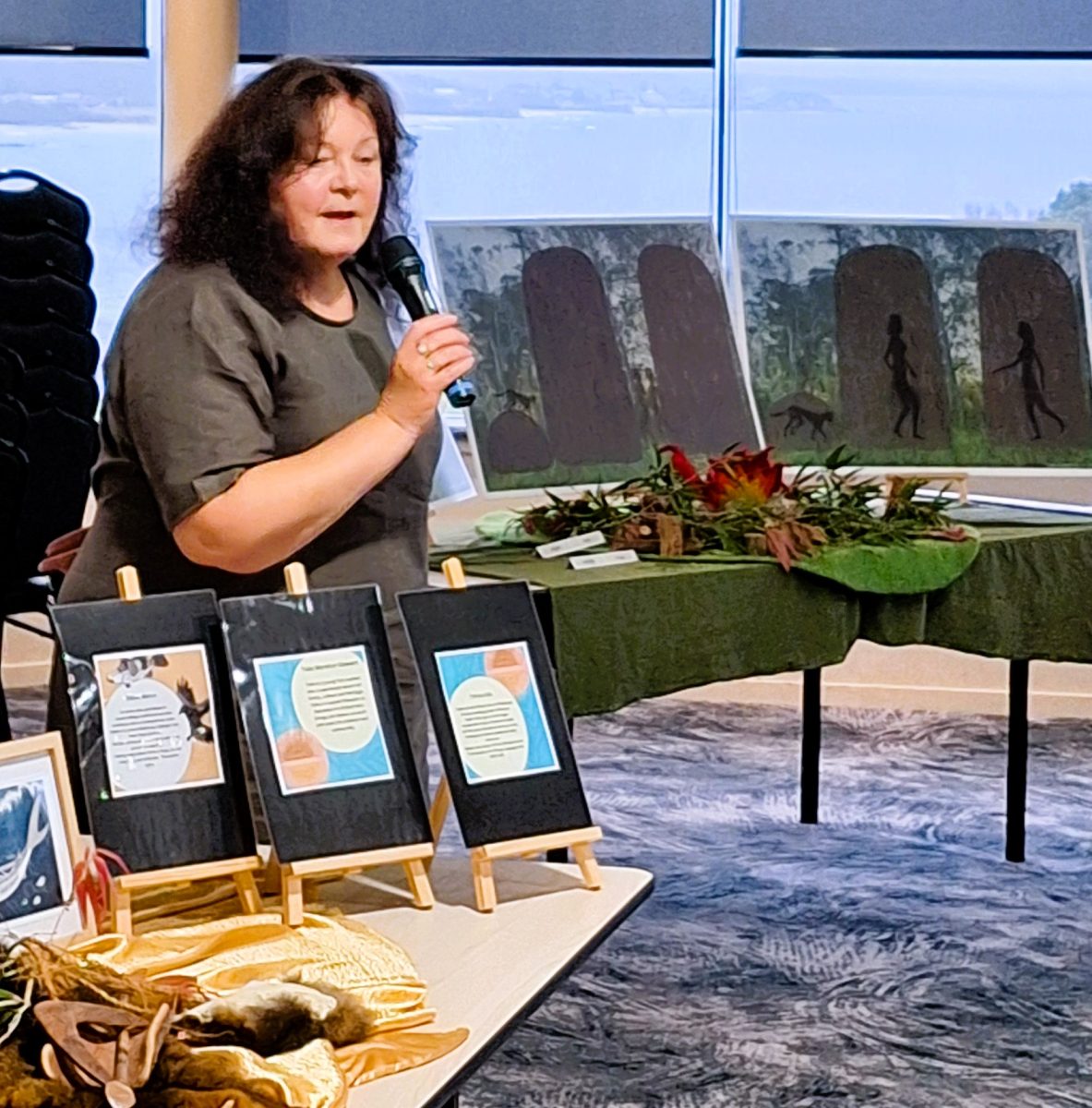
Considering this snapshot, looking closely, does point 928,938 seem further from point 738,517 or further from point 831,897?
point 738,517

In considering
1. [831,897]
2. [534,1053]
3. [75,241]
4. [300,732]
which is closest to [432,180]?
[75,241]

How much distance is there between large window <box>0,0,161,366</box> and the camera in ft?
18.6

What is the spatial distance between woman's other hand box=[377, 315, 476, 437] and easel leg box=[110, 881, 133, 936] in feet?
1.59

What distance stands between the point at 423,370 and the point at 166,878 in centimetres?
52

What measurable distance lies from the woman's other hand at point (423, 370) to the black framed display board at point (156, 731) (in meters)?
0.30

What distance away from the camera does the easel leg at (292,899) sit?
4.88 ft

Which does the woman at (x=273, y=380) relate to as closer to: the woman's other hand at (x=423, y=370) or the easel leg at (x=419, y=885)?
the woman's other hand at (x=423, y=370)

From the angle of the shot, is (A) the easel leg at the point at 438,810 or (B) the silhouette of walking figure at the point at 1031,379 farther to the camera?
(B) the silhouette of walking figure at the point at 1031,379

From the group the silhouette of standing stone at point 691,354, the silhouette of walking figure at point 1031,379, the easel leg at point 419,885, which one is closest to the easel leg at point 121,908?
the easel leg at point 419,885

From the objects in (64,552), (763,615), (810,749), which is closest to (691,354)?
(763,615)

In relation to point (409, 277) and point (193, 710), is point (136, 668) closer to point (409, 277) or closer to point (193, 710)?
point (193, 710)

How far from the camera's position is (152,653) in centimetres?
150

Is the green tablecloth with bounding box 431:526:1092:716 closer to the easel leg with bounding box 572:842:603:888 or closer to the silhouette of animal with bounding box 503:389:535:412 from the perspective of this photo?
the silhouette of animal with bounding box 503:389:535:412

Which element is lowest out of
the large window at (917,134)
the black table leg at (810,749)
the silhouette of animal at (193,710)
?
the black table leg at (810,749)
